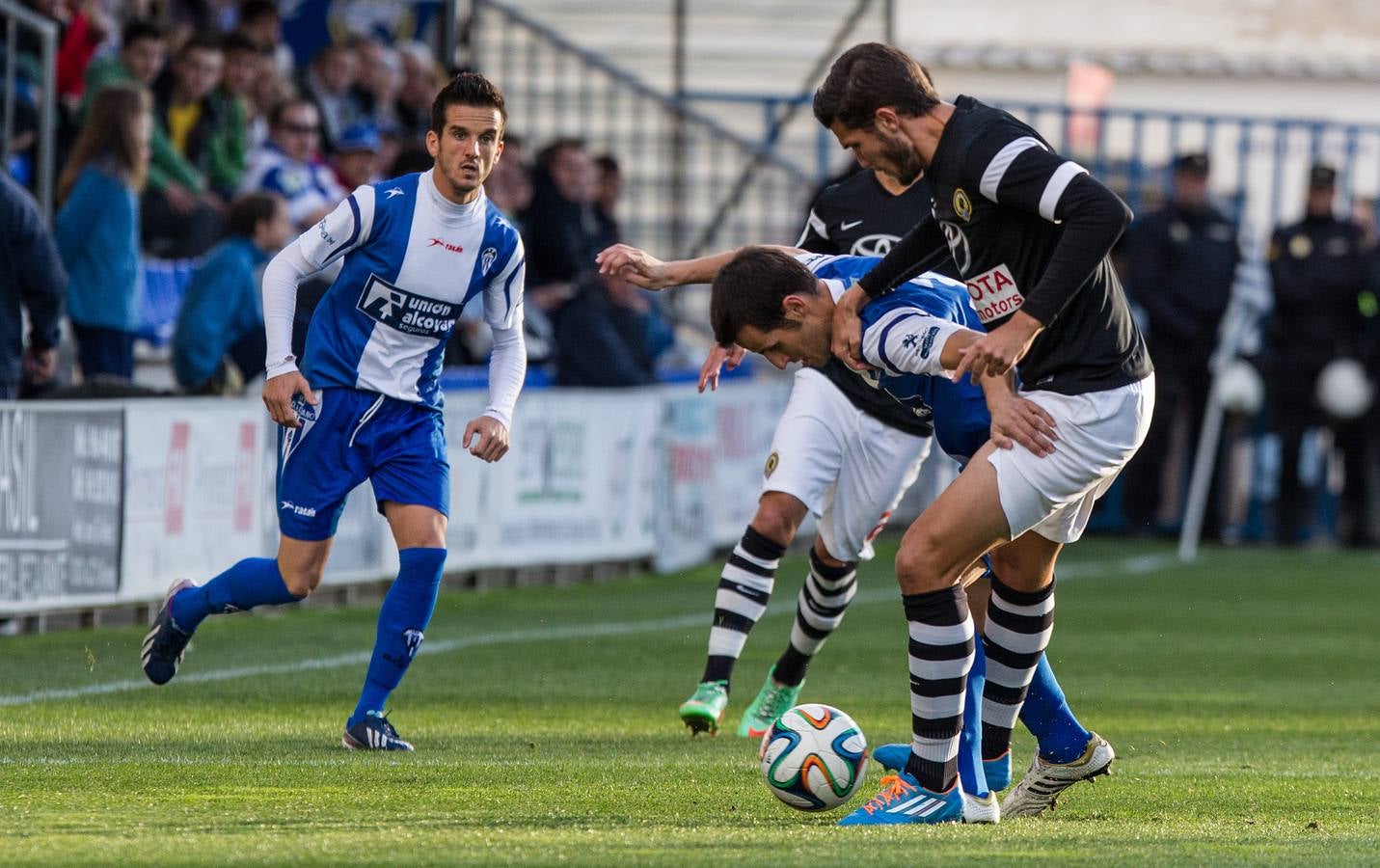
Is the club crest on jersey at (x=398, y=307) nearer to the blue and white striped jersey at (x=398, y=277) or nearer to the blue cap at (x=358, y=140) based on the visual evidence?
the blue and white striped jersey at (x=398, y=277)

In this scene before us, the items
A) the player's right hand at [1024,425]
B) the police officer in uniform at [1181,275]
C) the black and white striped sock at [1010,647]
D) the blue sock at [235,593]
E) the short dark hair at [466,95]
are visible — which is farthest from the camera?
the police officer in uniform at [1181,275]

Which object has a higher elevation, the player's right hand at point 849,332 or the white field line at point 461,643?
the player's right hand at point 849,332

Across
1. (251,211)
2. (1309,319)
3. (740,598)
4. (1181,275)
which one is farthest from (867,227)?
(1309,319)

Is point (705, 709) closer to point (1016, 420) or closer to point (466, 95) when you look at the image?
point (466, 95)

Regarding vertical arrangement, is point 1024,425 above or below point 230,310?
above

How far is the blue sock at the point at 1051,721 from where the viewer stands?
21.3 ft

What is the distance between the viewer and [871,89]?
587 centimetres

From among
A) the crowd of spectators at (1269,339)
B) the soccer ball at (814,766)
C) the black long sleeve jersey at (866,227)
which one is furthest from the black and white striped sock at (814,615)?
the crowd of spectators at (1269,339)

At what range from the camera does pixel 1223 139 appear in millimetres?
29969

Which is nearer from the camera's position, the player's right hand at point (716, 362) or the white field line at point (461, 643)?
the player's right hand at point (716, 362)

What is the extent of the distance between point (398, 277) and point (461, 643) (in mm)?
3858

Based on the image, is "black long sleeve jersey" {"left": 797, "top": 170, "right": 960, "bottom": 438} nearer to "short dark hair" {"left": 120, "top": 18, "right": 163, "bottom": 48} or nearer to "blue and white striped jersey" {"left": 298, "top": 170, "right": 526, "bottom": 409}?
"blue and white striped jersey" {"left": 298, "top": 170, "right": 526, "bottom": 409}

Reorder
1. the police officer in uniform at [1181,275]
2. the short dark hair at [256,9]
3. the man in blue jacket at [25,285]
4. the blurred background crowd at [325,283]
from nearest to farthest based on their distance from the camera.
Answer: the man in blue jacket at [25,285], the blurred background crowd at [325,283], the short dark hair at [256,9], the police officer in uniform at [1181,275]

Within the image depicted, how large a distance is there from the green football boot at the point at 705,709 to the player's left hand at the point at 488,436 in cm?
124
